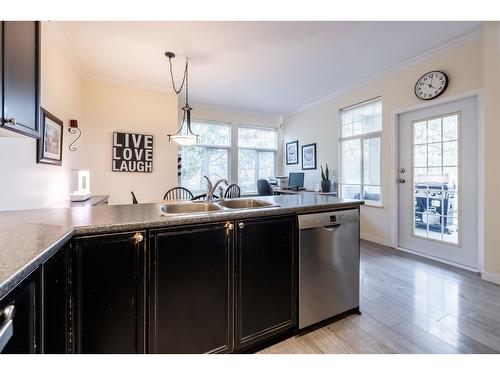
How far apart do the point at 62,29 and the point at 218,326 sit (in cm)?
330

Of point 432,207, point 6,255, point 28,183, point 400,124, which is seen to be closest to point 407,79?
point 400,124

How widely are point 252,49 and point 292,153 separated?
10.3ft

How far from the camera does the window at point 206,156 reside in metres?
5.09

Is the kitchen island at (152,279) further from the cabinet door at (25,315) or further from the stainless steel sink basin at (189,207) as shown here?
the stainless steel sink basin at (189,207)

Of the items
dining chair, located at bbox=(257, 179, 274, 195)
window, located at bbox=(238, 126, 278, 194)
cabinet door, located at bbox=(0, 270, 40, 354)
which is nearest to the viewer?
cabinet door, located at bbox=(0, 270, 40, 354)

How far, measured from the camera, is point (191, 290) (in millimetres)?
1260

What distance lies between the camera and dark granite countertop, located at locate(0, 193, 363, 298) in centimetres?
67

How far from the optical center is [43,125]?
2211mm

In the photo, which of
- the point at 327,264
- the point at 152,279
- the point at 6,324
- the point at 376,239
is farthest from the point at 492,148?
the point at 6,324

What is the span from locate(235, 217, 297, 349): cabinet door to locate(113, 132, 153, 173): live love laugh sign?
3256 millimetres

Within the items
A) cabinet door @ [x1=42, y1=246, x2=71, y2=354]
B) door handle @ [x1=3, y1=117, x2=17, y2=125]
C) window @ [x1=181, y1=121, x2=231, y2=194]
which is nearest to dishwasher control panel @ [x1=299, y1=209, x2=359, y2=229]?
cabinet door @ [x1=42, y1=246, x2=71, y2=354]

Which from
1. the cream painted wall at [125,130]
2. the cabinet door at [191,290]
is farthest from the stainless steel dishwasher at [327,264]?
the cream painted wall at [125,130]

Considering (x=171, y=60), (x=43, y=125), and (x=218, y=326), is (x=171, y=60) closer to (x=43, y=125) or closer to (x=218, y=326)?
(x=43, y=125)

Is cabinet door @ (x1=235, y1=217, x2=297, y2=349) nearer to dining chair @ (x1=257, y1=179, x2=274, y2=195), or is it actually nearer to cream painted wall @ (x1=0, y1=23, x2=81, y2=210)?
cream painted wall @ (x1=0, y1=23, x2=81, y2=210)
